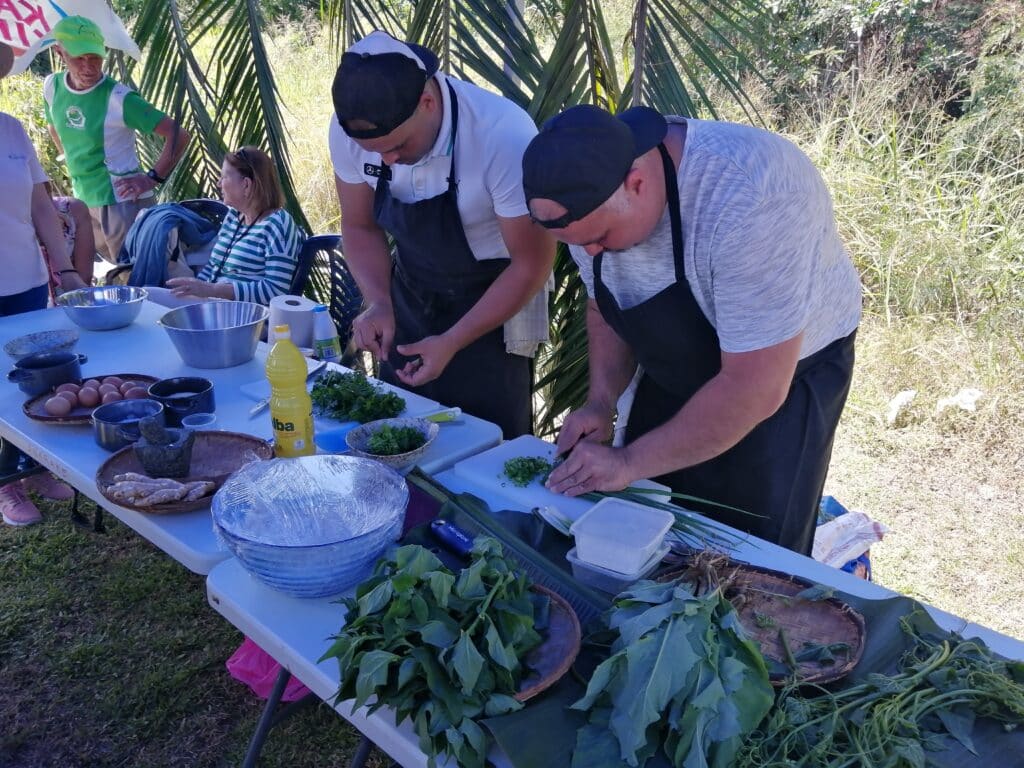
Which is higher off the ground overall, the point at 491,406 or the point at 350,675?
the point at 350,675

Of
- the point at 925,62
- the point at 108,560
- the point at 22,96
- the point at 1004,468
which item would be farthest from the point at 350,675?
the point at 22,96

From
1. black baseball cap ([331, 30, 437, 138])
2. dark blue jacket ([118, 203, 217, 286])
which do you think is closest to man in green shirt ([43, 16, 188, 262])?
A: dark blue jacket ([118, 203, 217, 286])

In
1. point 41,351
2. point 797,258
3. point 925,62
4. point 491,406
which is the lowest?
point 491,406

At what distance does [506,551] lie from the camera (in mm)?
1462

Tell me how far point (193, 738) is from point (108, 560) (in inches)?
46.7

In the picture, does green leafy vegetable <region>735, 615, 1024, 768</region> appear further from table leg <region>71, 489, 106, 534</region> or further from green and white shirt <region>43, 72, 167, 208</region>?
green and white shirt <region>43, 72, 167, 208</region>

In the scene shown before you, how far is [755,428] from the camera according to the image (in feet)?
6.72

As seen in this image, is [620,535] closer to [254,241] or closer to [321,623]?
[321,623]

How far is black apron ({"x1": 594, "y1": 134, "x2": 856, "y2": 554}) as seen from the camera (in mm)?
1880

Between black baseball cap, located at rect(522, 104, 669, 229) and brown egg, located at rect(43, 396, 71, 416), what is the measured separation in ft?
4.69

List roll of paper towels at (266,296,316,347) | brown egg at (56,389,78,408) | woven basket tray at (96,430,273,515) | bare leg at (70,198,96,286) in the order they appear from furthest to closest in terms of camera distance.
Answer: bare leg at (70,198,96,286), roll of paper towels at (266,296,316,347), brown egg at (56,389,78,408), woven basket tray at (96,430,273,515)

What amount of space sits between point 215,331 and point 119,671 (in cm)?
132

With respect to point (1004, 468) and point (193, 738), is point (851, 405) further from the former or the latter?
point (193, 738)

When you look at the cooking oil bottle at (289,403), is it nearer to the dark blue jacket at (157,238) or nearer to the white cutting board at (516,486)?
the white cutting board at (516,486)
